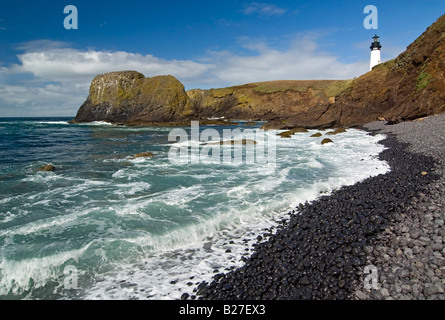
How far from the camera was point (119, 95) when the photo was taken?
61094 millimetres

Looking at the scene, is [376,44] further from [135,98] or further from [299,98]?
[135,98]

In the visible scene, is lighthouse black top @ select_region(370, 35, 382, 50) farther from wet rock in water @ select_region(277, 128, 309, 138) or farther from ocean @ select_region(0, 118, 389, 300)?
ocean @ select_region(0, 118, 389, 300)

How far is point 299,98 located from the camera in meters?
74.7

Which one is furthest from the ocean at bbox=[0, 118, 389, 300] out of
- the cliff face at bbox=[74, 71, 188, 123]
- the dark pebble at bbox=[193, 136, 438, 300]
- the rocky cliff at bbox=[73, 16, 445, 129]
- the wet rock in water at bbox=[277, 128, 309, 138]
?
the cliff face at bbox=[74, 71, 188, 123]

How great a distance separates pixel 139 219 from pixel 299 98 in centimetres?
7333

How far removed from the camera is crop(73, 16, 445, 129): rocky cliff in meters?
29.2

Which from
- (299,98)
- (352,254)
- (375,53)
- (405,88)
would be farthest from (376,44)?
(352,254)

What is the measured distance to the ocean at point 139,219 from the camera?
5301mm

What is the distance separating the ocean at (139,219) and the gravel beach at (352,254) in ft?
1.92

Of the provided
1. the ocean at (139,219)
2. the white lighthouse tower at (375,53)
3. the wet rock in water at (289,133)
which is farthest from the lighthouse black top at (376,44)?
the ocean at (139,219)

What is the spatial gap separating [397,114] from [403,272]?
3105cm

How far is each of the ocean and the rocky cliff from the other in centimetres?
2110

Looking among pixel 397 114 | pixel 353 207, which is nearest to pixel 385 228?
pixel 353 207

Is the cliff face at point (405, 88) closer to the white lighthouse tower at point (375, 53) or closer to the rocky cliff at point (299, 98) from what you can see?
the rocky cliff at point (299, 98)
